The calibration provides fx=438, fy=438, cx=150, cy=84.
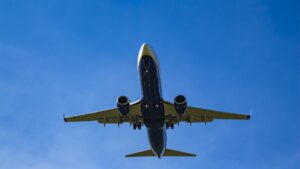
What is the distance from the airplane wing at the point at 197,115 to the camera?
1558 inches

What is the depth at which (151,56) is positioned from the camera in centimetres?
3509

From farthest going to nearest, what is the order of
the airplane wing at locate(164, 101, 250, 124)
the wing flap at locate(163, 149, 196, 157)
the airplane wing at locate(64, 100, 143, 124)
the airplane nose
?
the wing flap at locate(163, 149, 196, 157) < the airplane wing at locate(64, 100, 143, 124) < the airplane wing at locate(164, 101, 250, 124) < the airplane nose

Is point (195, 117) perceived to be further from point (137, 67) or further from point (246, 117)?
point (137, 67)

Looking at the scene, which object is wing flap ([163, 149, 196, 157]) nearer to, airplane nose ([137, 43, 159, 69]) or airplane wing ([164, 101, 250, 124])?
airplane wing ([164, 101, 250, 124])

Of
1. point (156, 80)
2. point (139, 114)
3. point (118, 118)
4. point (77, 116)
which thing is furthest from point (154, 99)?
point (77, 116)

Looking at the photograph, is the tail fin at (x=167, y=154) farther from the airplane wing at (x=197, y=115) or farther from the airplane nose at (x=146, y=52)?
the airplane nose at (x=146, y=52)

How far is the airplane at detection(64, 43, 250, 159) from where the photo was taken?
115ft

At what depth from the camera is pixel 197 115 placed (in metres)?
41.7

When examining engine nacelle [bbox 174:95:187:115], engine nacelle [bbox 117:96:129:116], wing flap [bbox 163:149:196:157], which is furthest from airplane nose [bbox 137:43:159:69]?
wing flap [bbox 163:149:196:157]

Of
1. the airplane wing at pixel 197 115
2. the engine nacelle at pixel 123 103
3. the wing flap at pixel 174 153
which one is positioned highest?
the engine nacelle at pixel 123 103

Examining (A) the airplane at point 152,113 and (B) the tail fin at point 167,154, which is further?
(B) the tail fin at point 167,154

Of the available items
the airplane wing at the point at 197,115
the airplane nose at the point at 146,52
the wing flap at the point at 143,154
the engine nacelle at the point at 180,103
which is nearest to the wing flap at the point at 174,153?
the wing flap at the point at 143,154

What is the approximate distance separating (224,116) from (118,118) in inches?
390

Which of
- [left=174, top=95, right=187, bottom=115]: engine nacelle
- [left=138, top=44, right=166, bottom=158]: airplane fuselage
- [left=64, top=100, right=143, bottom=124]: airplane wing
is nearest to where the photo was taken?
[left=138, top=44, right=166, bottom=158]: airplane fuselage
